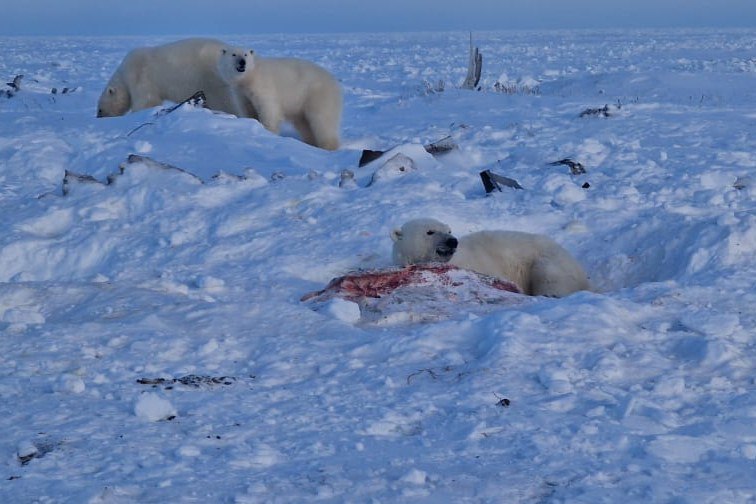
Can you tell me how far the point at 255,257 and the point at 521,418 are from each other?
8.95ft

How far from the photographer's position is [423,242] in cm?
448

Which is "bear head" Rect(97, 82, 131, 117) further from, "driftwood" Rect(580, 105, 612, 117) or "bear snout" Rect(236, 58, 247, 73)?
"driftwood" Rect(580, 105, 612, 117)

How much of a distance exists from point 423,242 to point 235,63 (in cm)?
424

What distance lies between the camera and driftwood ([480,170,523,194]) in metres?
5.95

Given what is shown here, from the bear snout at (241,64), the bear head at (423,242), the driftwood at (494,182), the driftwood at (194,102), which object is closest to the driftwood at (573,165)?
the driftwood at (494,182)

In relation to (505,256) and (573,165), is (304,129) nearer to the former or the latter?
(573,165)

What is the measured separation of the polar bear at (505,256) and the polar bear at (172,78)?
432 cm

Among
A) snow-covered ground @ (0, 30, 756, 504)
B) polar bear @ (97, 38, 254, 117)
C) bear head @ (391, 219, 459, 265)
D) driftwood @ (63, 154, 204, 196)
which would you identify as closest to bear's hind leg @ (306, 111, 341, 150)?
polar bear @ (97, 38, 254, 117)

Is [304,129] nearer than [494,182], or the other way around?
[494,182]

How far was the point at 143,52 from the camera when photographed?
9.06m

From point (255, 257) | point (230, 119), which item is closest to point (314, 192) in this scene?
point (255, 257)

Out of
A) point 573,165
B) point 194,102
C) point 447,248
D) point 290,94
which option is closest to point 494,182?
point 573,165

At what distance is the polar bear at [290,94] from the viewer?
8.28 m

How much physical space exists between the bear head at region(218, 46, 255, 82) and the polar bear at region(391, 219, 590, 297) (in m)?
3.93
